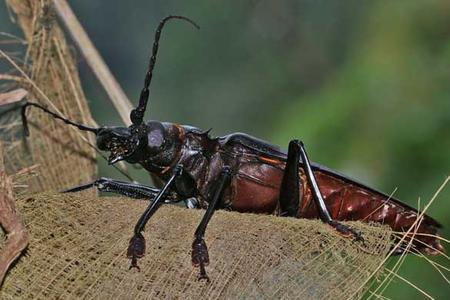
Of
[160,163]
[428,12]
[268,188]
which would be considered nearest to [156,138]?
[160,163]

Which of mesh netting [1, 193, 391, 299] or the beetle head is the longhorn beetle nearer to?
the beetle head

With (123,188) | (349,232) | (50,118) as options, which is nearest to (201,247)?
(349,232)

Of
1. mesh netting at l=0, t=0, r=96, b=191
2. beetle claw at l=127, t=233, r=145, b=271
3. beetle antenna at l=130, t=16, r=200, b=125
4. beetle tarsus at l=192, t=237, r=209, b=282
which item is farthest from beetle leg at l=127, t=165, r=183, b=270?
mesh netting at l=0, t=0, r=96, b=191

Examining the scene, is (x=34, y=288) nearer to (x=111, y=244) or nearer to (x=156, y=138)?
(x=111, y=244)

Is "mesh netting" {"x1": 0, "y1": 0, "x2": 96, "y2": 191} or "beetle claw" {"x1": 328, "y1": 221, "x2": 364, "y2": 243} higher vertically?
"beetle claw" {"x1": 328, "y1": 221, "x2": 364, "y2": 243}

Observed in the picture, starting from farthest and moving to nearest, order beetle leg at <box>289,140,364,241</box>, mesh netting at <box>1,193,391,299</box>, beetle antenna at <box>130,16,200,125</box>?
beetle antenna at <box>130,16,200,125</box> < beetle leg at <box>289,140,364,241</box> < mesh netting at <box>1,193,391,299</box>
